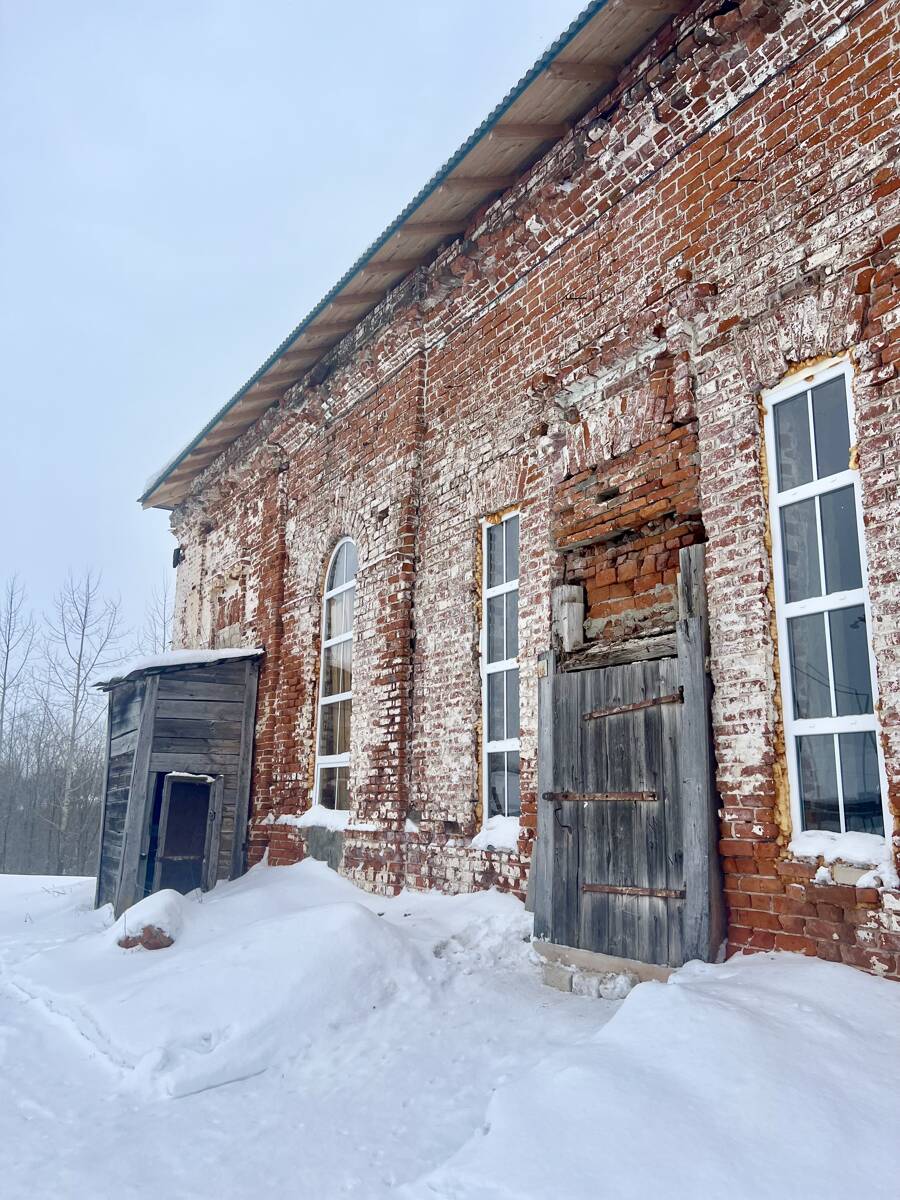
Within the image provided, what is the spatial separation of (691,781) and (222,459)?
30.8 feet

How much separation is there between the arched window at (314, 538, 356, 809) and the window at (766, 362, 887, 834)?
4.93m

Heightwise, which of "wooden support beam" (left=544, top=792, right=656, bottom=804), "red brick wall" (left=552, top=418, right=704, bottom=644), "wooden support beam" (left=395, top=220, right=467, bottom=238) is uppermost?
"wooden support beam" (left=395, top=220, right=467, bottom=238)

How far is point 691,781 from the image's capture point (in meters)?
4.76

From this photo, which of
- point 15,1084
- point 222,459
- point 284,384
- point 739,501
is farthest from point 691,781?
point 222,459

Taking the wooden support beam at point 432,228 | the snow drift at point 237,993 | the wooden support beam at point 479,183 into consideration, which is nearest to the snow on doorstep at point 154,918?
the snow drift at point 237,993

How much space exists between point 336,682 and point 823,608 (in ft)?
18.8

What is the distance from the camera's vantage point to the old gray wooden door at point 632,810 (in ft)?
15.4

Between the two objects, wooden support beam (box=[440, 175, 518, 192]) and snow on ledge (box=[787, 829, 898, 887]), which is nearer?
snow on ledge (box=[787, 829, 898, 887])

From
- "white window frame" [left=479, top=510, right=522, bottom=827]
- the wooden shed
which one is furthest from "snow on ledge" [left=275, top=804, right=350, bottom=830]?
"white window frame" [left=479, top=510, right=522, bottom=827]

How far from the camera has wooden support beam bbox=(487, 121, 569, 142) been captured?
20.9 ft

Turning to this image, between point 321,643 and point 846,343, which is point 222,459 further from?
point 846,343

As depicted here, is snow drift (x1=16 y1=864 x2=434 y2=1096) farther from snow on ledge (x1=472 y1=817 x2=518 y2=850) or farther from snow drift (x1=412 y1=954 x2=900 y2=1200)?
snow drift (x1=412 y1=954 x2=900 y2=1200)

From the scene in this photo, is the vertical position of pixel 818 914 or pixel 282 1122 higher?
pixel 818 914

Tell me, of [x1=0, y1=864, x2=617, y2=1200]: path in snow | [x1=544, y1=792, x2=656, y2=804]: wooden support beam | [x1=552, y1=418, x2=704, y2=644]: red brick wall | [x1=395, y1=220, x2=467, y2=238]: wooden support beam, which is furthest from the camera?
[x1=395, y1=220, x2=467, y2=238]: wooden support beam
